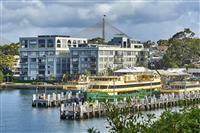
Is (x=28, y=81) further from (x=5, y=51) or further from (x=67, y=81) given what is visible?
(x=5, y=51)

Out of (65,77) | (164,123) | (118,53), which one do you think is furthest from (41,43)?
(164,123)

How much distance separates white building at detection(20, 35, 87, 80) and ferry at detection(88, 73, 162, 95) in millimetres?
44486

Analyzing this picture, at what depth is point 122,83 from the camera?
69.2 meters

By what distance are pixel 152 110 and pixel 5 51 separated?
84505 mm

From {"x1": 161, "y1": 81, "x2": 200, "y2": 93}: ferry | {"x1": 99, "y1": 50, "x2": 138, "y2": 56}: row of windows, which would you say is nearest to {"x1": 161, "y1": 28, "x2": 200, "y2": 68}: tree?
{"x1": 99, "y1": 50, "x2": 138, "y2": 56}: row of windows

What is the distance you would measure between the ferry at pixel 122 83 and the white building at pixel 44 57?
4449 cm

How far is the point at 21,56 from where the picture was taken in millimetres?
123125

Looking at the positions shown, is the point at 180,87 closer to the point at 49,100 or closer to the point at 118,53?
the point at 49,100

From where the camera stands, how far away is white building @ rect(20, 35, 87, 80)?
120 metres

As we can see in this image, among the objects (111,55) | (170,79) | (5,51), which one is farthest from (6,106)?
(5,51)

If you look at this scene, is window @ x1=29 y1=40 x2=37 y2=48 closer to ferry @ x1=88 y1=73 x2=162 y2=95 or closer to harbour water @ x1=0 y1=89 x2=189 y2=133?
ferry @ x1=88 y1=73 x2=162 y2=95

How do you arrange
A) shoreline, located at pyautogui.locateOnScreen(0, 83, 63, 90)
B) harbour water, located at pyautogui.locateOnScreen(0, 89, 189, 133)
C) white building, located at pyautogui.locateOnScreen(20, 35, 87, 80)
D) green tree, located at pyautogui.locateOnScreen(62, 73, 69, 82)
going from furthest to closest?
white building, located at pyautogui.locateOnScreen(20, 35, 87, 80), green tree, located at pyautogui.locateOnScreen(62, 73, 69, 82), shoreline, located at pyautogui.locateOnScreen(0, 83, 63, 90), harbour water, located at pyautogui.locateOnScreen(0, 89, 189, 133)

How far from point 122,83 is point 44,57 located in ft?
173

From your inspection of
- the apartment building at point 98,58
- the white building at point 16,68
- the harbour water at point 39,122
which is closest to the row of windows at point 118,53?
the apartment building at point 98,58
